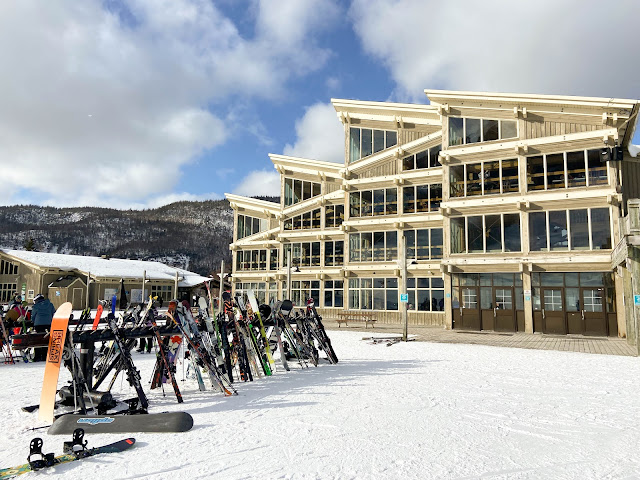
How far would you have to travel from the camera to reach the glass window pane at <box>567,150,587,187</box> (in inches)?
696

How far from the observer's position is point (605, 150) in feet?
56.6

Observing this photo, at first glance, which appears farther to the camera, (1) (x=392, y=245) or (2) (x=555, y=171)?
(1) (x=392, y=245)

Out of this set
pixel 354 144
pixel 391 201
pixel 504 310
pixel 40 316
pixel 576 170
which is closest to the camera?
pixel 40 316

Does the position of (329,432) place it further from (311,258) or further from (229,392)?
(311,258)

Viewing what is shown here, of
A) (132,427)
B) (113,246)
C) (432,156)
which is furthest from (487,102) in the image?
(113,246)

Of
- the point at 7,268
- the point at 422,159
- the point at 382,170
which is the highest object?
the point at 422,159

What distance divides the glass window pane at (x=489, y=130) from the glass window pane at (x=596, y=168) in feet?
12.5

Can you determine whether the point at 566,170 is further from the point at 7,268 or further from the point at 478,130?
the point at 7,268

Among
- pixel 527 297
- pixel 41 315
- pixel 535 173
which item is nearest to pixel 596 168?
pixel 535 173

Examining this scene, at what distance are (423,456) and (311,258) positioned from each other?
25893 mm

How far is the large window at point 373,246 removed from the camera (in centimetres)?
2453

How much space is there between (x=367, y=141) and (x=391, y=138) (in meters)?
1.61

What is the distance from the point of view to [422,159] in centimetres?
2362

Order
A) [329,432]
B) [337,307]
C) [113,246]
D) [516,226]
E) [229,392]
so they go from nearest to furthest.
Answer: [329,432]
[229,392]
[516,226]
[337,307]
[113,246]
